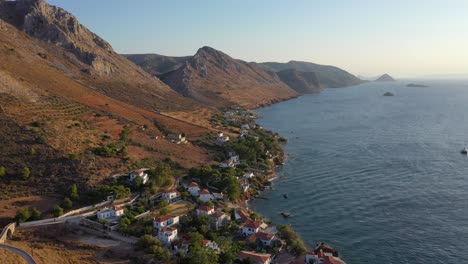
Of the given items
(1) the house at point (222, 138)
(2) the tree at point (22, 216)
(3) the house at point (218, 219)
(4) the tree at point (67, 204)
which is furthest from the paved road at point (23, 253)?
(1) the house at point (222, 138)

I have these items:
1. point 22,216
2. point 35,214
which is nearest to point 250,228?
point 35,214

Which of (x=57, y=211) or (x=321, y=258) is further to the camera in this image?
(x=57, y=211)

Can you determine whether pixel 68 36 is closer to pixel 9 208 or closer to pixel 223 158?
pixel 223 158

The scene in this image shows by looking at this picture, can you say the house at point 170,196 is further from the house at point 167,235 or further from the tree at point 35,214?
the tree at point 35,214

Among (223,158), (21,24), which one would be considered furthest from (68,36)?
(223,158)

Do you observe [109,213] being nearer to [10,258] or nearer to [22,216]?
[22,216]

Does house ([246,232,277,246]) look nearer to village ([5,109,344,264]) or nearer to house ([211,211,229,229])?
village ([5,109,344,264])
